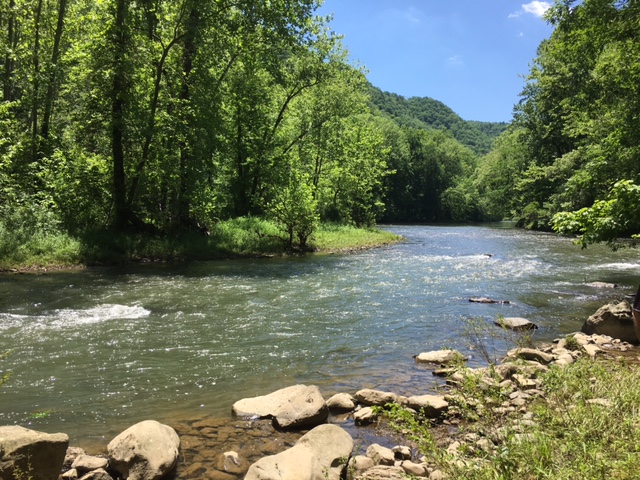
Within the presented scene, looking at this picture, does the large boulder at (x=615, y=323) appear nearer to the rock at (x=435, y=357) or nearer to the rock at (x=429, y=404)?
the rock at (x=435, y=357)

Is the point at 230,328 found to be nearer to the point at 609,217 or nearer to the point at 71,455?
the point at 71,455

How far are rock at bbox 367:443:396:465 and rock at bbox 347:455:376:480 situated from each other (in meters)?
0.06

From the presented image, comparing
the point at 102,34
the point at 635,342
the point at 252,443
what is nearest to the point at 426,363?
the point at 252,443

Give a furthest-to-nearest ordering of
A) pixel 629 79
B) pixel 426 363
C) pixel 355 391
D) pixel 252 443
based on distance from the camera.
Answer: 1. pixel 629 79
2. pixel 426 363
3. pixel 355 391
4. pixel 252 443

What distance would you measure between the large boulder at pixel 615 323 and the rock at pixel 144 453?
9186mm

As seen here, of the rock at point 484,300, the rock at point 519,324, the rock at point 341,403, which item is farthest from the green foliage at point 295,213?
→ the rock at point 341,403

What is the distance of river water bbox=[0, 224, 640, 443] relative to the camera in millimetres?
6848

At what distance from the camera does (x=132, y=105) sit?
20.7 meters

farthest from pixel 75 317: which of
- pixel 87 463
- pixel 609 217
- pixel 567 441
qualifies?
pixel 609 217

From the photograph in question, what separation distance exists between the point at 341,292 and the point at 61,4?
20.2 meters

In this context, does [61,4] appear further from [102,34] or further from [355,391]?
[355,391]

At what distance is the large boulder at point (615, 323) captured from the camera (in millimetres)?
9820

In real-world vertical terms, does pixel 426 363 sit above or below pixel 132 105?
below

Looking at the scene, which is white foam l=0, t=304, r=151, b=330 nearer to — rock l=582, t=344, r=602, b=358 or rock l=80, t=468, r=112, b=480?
rock l=80, t=468, r=112, b=480
